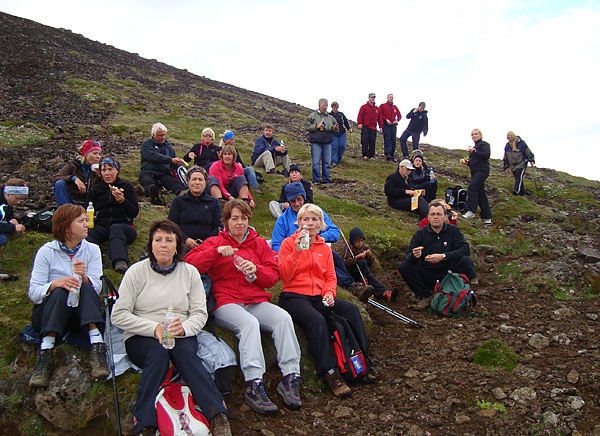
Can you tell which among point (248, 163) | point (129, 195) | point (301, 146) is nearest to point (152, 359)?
point (129, 195)

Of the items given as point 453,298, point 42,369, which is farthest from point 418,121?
point 42,369

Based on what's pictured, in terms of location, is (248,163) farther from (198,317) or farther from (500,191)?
(198,317)

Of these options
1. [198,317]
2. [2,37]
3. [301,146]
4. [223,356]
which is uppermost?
[2,37]

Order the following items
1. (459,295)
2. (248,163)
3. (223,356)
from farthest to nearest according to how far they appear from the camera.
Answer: (248,163), (459,295), (223,356)

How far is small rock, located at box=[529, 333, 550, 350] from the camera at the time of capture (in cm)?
678

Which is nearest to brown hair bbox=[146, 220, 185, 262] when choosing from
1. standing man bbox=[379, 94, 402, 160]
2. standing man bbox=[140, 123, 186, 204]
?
standing man bbox=[140, 123, 186, 204]

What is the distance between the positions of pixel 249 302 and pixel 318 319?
110 centimetres

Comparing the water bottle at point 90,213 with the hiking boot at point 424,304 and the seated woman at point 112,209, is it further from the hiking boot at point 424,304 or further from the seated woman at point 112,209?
the hiking boot at point 424,304

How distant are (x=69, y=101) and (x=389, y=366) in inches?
1025

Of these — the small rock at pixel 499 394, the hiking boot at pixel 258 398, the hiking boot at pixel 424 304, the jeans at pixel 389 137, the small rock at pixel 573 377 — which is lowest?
the hiking boot at pixel 258 398

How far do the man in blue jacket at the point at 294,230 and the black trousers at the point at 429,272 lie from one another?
3.83ft

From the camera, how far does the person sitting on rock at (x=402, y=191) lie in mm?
14797

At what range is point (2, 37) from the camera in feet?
120

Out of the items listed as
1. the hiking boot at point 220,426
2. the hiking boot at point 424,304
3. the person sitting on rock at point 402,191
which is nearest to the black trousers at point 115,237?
the hiking boot at point 220,426
